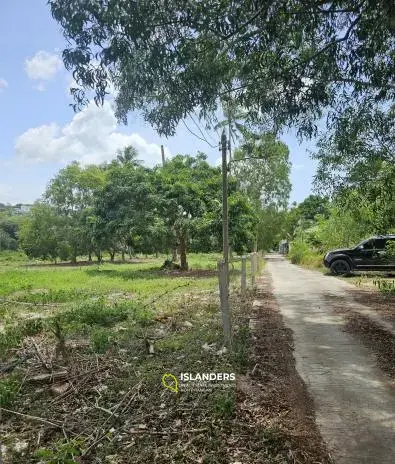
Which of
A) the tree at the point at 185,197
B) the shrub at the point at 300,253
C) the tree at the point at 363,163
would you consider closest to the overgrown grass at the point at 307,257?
the shrub at the point at 300,253

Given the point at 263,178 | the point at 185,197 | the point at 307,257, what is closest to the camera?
the point at 185,197

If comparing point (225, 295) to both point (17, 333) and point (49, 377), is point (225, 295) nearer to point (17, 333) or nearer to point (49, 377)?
point (49, 377)

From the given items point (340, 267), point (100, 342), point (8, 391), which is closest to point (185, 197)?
point (340, 267)

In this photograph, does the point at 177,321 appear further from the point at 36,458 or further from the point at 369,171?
the point at 369,171

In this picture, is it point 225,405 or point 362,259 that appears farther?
point 362,259

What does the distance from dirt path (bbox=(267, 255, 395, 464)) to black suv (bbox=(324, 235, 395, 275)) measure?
10858 mm

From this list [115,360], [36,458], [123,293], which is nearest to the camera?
[36,458]

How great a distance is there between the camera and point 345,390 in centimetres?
484

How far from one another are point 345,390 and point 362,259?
15.5 m

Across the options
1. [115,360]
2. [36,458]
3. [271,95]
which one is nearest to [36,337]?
[115,360]

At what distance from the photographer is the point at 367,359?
6.04 meters

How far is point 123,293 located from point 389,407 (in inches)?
391

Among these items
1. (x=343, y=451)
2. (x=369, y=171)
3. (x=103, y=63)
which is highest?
(x=103, y=63)

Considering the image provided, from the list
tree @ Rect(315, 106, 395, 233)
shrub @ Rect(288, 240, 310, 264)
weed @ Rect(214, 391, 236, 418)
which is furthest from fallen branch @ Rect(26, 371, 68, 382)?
shrub @ Rect(288, 240, 310, 264)
